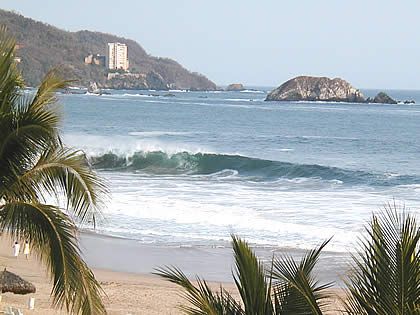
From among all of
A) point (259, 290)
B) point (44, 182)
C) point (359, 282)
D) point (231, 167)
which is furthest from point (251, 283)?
point (231, 167)

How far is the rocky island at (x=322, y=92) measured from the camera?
152m

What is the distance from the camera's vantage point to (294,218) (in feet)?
74.2

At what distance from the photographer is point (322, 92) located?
152750 mm

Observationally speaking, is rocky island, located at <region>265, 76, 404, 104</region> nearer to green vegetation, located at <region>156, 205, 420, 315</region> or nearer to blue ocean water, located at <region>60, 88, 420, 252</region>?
blue ocean water, located at <region>60, 88, 420, 252</region>

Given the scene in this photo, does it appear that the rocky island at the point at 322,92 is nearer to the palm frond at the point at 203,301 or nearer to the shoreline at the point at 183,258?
the shoreline at the point at 183,258

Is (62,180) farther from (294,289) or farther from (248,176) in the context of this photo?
(248,176)

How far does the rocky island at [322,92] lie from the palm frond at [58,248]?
14462cm

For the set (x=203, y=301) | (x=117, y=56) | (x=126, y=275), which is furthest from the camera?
(x=117, y=56)

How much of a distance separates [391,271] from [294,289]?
2.11ft

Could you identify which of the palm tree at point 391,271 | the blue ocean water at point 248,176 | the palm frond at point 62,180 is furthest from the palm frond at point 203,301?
the blue ocean water at point 248,176

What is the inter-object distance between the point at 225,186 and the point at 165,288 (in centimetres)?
1823

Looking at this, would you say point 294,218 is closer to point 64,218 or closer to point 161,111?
point 64,218

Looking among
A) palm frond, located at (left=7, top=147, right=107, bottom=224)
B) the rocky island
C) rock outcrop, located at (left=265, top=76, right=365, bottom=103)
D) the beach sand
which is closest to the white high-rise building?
rock outcrop, located at (left=265, top=76, right=365, bottom=103)

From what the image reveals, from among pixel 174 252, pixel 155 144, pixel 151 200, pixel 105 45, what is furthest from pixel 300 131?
pixel 105 45
